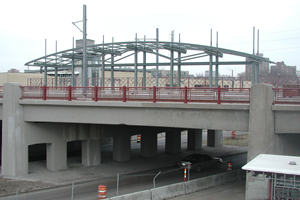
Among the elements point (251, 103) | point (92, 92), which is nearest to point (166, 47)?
point (92, 92)

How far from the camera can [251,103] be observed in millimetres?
15773

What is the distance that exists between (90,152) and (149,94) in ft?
32.3

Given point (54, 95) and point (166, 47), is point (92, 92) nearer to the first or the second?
point (54, 95)

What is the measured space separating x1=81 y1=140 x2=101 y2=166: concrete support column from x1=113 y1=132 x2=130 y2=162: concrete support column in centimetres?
229

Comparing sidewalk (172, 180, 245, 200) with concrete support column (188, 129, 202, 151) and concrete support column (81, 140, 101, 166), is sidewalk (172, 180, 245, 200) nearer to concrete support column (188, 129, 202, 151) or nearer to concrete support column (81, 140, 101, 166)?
concrete support column (81, 140, 101, 166)

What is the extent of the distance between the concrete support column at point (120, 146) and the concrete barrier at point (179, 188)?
10.3 metres

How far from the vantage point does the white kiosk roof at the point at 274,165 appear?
1122 cm

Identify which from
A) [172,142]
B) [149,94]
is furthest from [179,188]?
[172,142]

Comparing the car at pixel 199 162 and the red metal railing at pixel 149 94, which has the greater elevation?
the red metal railing at pixel 149 94

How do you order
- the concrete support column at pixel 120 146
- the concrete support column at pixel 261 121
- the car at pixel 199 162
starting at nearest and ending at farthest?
the concrete support column at pixel 261 121 → the car at pixel 199 162 → the concrete support column at pixel 120 146

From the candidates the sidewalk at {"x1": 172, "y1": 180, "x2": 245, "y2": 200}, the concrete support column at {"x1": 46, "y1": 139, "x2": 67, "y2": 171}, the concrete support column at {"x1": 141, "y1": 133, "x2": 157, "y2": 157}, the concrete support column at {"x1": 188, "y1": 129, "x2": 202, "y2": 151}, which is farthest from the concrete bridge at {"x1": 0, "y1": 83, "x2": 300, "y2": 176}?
the concrete support column at {"x1": 188, "y1": 129, "x2": 202, "y2": 151}

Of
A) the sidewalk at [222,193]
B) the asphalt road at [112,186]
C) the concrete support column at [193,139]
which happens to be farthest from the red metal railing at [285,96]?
the concrete support column at [193,139]

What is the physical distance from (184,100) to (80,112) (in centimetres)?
654

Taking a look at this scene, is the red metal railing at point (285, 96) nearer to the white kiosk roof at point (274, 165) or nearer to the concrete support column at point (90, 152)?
the white kiosk roof at point (274, 165)
